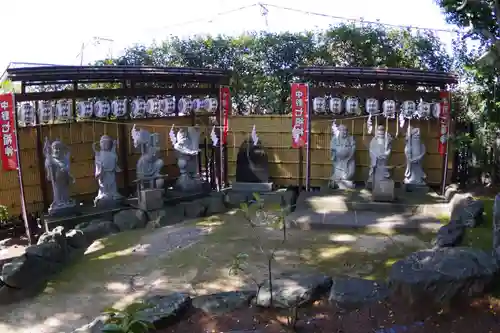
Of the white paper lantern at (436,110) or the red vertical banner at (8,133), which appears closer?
the red vertical banner at (8,133)

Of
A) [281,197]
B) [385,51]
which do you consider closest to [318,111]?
[281,197]

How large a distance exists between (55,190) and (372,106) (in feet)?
28.7

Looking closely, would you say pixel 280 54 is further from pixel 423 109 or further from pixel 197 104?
pixel 423 109

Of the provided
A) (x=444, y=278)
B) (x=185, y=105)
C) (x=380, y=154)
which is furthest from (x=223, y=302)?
(x=185, y=105)

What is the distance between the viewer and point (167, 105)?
13484mm

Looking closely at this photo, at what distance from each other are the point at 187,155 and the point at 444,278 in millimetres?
9384

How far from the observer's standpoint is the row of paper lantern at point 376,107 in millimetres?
13039

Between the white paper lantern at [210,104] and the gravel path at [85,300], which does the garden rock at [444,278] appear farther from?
the white paper lantern at [210,104]

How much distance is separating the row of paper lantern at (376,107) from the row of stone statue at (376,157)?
481 millimetres

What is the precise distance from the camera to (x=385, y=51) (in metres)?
18.5

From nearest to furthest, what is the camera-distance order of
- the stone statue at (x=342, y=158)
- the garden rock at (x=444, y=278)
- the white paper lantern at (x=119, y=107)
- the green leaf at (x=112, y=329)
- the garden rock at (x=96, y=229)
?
the green leaf at (x=112, y=329), the garden rock at (x=444, y=278), the garden rock at (x=96, y=229), the white paper lantern at (x=119, y=107), the stone statue at (x=342, y=158)

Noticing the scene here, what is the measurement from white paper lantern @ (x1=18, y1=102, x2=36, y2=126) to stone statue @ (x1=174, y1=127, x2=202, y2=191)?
3.98 m

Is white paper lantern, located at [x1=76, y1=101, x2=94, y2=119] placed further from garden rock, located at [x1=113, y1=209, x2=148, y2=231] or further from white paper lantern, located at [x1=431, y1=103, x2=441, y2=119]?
white paper lantern, located at [x1=431, y1=103, x2=441, y2=119]

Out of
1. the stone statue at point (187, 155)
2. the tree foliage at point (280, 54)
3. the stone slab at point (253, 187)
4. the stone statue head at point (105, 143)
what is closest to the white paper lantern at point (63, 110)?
the stone statue head at point (105, 143)
